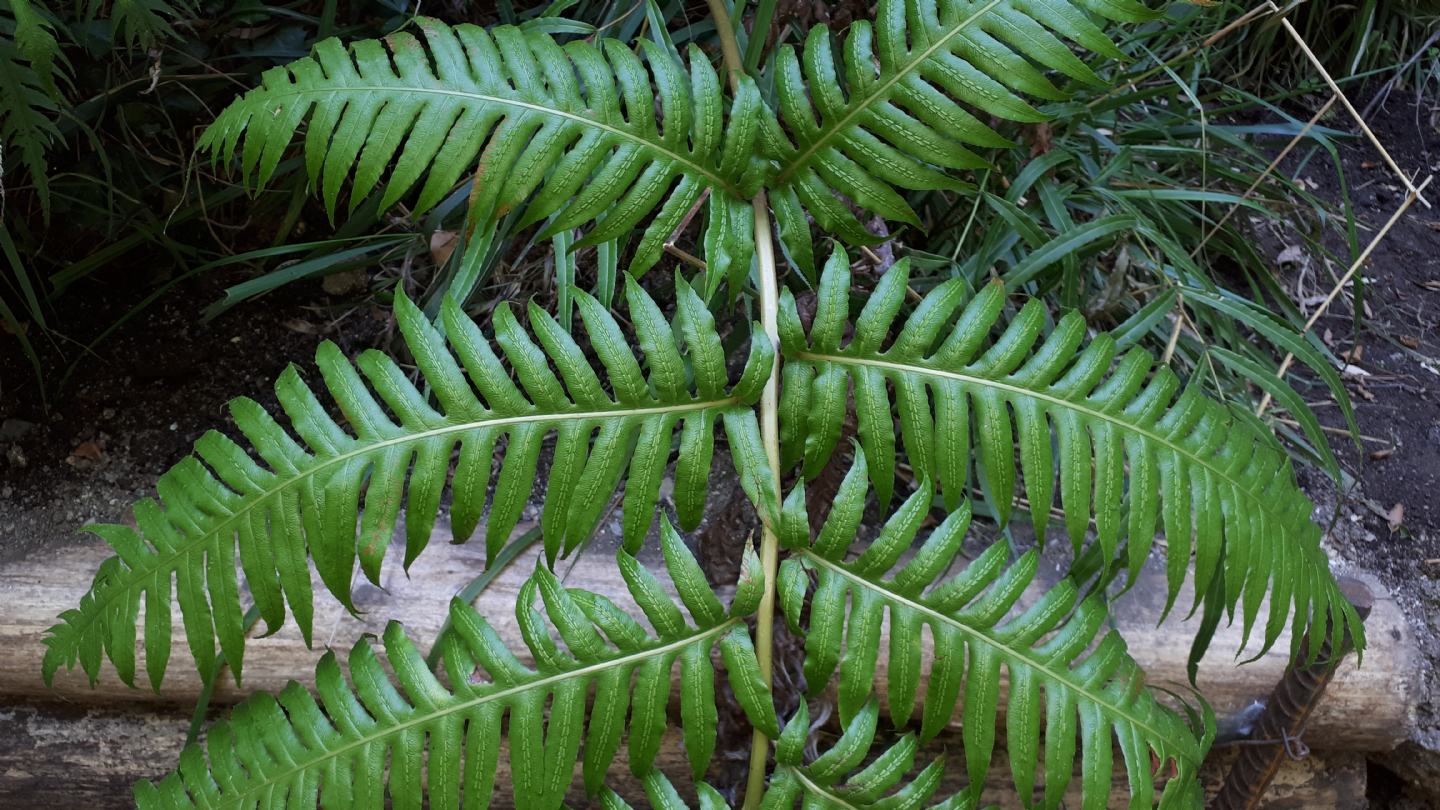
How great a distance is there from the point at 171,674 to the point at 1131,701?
1398mm

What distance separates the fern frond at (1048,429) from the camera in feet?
3.74

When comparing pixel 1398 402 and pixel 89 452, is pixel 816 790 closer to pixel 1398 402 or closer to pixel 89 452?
pixel 89 452

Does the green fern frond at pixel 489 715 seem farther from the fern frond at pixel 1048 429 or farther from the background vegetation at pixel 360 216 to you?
the background vegetation at pixel 360 216

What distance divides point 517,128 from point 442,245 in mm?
974

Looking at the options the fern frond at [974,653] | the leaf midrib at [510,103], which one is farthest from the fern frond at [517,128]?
the fern frond at [974,653]

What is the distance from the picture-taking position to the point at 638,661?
107cm

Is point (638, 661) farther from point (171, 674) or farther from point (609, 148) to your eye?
point (171, 674)

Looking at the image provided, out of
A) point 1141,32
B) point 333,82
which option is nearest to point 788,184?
point 333,82

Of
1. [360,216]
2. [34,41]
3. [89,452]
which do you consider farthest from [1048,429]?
[89,452]

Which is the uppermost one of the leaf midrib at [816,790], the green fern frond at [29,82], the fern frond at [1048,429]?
the green fern frond at [29,82]

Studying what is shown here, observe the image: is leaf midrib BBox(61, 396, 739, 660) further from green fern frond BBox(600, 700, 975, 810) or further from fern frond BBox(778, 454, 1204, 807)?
green fern frond BBox(600, 700, 975, 810)

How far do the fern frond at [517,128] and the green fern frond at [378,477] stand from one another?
149 millimetres

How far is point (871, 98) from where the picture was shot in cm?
121

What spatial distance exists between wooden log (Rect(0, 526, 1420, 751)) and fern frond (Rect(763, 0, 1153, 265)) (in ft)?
2.38
